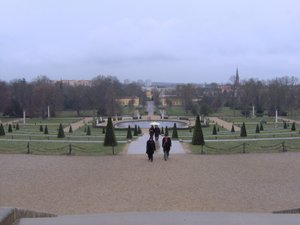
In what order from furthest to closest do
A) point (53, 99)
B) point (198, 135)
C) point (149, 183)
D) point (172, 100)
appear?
point (172, 100), point (53, 99), point (198, 135), point (149, 183)

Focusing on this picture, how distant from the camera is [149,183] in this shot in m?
14.2

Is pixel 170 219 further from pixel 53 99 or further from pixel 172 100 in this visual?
pixel 172 100

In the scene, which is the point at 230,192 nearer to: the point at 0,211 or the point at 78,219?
the point at 78,219

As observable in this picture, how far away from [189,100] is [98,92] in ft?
59.7

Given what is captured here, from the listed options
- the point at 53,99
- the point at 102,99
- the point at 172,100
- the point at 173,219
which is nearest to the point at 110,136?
the point at 173,219

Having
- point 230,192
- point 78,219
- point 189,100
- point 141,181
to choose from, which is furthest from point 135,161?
point 189,100

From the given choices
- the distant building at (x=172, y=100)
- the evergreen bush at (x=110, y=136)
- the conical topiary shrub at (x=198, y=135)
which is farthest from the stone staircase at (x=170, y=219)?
the distant building at (x=172, y=100)

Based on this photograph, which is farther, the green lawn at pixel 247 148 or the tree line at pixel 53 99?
the tree line at pixel 53 99

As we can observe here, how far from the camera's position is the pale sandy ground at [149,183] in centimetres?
1124

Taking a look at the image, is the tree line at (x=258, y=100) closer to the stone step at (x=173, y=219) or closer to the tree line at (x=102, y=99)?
the tree line at (x=102, y=99)

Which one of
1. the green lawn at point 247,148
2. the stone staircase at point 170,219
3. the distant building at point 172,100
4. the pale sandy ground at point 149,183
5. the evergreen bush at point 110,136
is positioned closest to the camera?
the stone staircase at point 170,219

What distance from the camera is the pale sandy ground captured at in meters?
11.2

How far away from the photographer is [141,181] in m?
14.6

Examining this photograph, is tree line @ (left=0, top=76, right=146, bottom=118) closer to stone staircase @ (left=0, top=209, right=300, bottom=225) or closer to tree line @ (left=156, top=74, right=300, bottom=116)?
tree line @ (left=156, top=74, right=300, bottom=116)
